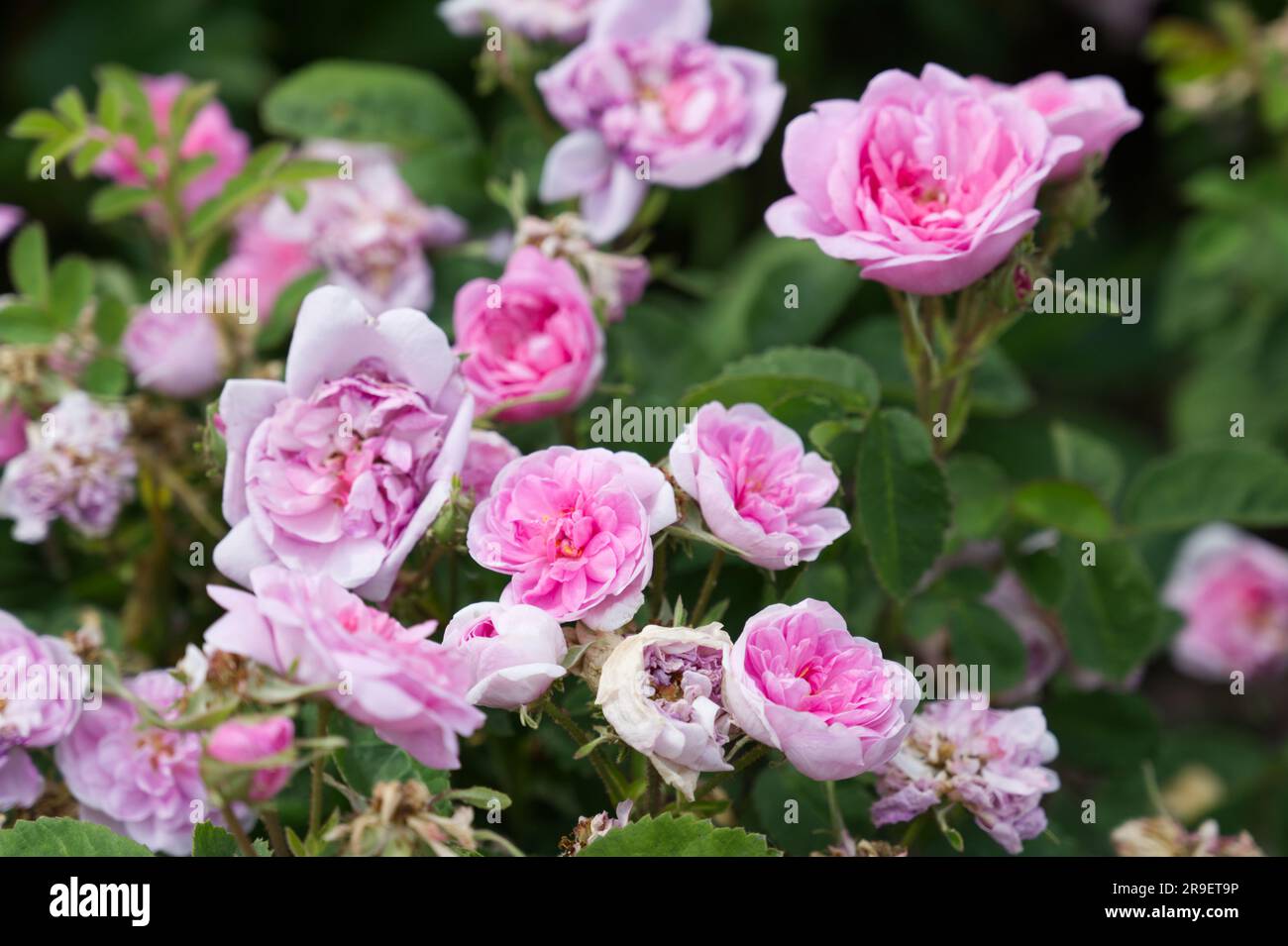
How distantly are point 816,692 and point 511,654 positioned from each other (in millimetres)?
181

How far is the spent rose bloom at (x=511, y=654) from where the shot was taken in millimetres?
783

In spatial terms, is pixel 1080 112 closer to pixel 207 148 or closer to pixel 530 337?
pixel 530 337

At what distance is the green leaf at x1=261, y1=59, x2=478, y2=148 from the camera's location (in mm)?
1345

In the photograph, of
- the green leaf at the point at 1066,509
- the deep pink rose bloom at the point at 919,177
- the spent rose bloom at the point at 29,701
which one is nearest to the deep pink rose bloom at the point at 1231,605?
the green leaf at the point at 1066,509

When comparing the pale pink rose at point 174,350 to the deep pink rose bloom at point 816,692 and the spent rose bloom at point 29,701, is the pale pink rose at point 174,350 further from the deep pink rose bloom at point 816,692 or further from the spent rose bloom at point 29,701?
the deep pink rose bloom at point 816,692

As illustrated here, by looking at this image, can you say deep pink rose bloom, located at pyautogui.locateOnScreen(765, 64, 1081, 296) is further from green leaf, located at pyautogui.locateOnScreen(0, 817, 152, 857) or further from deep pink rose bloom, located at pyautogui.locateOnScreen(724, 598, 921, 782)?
green leaf, located at pyautogui.locateOnScreen(0, 817, 152, 857)

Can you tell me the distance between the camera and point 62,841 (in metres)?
0.88

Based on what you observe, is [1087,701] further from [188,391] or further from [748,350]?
[188,391]

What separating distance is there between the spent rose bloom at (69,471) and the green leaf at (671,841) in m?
0.55

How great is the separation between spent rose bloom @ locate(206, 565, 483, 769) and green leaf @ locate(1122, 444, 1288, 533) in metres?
0.73

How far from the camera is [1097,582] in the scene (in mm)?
1167

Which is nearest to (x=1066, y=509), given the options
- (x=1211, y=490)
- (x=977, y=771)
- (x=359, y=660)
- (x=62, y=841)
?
(x=1211, y=490)
